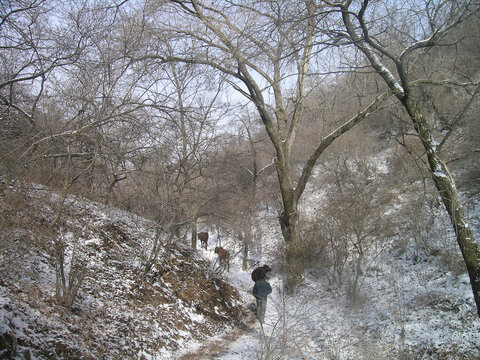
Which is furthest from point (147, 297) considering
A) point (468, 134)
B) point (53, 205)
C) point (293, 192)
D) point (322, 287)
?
point (468, 134)

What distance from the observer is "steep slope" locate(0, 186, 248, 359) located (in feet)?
12.3

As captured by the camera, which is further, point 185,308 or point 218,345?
point 185,308

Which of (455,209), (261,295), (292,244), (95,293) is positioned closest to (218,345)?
(261,295)

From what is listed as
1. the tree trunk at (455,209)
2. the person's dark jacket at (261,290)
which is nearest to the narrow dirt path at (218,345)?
the person's dark jacket at (261,290)

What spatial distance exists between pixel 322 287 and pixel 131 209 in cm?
590

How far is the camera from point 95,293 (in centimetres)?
517

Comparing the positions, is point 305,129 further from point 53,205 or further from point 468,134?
point 53,205

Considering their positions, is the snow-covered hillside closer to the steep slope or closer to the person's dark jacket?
the steep slope

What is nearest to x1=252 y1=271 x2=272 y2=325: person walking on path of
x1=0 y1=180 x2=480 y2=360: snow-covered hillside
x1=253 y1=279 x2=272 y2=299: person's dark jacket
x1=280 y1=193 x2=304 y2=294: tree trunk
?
x1=253 y1=279 x2=272 y2=299: person's dark jacket

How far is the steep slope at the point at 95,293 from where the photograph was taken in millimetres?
3748

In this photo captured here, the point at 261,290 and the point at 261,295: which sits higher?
the point at 261,290

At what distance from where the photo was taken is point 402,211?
35.2ft

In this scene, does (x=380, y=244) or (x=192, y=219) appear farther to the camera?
(x=380, y=244)

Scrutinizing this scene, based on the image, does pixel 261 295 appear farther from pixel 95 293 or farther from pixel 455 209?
pixel 455 209
